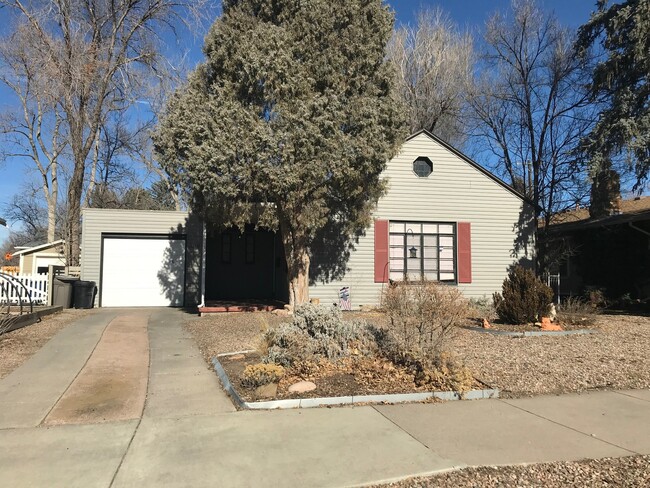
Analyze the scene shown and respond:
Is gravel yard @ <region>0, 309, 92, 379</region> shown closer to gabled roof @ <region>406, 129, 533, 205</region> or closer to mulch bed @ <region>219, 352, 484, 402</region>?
mulch bed @ <region>219, 352, 484, 402</region>

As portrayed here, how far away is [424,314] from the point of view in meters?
6.78

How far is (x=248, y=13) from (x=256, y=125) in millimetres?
3162

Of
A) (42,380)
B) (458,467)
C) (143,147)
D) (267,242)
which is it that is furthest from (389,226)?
(143,147)

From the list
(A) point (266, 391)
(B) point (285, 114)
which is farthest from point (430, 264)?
(A) point (266, 391)

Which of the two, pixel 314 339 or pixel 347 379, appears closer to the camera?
pixel 347 379

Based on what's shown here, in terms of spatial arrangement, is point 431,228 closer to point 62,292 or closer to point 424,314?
point 424,314

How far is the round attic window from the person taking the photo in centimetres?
1628

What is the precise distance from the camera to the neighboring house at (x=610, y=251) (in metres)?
16.5

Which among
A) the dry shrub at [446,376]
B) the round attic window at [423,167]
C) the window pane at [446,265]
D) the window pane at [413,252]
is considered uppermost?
the round attic window at [423,167]

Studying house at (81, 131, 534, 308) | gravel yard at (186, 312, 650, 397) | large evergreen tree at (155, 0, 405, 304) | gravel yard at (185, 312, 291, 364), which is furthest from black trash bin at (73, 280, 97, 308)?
gravel yard at (186, 312, 650, 397)

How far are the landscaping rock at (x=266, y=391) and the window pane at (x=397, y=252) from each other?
409 inches

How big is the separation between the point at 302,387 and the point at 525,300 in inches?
258

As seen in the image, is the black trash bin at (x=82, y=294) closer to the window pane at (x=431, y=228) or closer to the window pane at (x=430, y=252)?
the window pane at (x=430, y=252)

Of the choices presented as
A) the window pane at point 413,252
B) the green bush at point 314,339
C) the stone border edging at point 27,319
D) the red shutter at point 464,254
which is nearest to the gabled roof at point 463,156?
the red shutter at point 464,254
